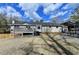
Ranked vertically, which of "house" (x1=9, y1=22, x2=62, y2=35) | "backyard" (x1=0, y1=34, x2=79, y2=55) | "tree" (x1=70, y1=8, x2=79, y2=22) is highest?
"tree" (x1=70, y1=8, x2=79, y2=22)

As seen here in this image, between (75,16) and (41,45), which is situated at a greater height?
(75,16)

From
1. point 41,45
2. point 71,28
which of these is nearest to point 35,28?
point 41,45

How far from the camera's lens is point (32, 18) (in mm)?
3045

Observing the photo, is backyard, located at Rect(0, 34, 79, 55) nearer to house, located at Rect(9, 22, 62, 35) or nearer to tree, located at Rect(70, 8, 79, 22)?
house, located at Rect(9, 22, 62, 35)

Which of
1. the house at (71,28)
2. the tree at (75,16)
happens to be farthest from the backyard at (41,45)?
the tree at (75,16)

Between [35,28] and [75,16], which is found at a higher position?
[75,16]

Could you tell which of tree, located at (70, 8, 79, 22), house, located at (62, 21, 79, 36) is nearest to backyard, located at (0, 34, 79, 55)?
house, located at (62, 21, 79, 36)

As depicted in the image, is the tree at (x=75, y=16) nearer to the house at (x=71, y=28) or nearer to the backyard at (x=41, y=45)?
the house at (x=71, y=28)

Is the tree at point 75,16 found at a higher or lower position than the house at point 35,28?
higher

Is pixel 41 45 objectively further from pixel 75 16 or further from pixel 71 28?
pixel 75 16

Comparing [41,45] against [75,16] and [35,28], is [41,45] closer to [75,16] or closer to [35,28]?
[35,28]

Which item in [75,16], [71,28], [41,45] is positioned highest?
[75,16]
